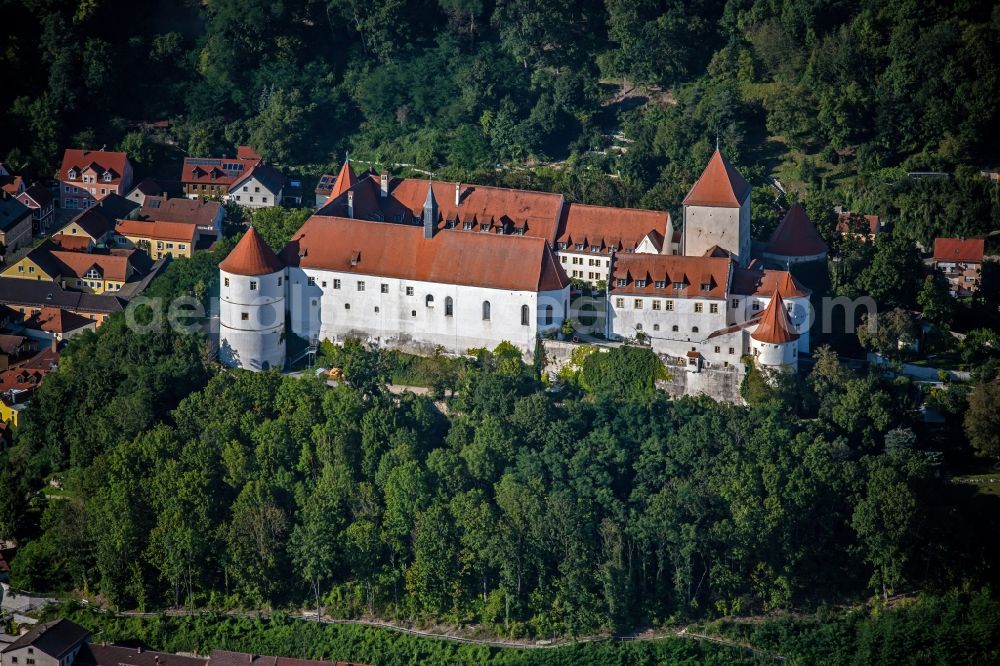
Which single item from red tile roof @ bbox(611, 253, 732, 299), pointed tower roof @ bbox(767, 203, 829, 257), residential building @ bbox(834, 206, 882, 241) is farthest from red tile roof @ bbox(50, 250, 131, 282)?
residential building @ bbox(834, 206, 882, 241)

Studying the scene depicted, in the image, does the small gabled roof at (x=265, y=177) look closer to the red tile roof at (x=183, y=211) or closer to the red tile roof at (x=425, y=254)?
the red tile roof at (x=183, y=211)

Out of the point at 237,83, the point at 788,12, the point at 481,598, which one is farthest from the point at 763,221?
the point at 237,83

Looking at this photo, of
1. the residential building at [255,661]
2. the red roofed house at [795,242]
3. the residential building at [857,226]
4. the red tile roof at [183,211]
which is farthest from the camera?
the red tile roof at [183,211]

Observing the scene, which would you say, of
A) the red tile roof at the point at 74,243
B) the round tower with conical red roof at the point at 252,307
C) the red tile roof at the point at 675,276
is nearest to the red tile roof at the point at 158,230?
the red tile roof at the point at 74,243

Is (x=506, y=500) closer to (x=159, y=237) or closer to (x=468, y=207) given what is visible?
(x=468, y=207)

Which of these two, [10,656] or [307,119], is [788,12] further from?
[10,656]

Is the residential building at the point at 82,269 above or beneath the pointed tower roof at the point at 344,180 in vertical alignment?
beneath
